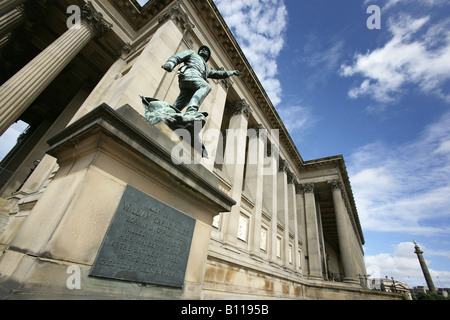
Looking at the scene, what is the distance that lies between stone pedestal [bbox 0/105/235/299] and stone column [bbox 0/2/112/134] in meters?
5.79

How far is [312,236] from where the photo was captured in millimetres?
21141

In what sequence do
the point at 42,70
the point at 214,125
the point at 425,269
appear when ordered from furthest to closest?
the point at 425,269
the point at 214,125
the point at 42,70

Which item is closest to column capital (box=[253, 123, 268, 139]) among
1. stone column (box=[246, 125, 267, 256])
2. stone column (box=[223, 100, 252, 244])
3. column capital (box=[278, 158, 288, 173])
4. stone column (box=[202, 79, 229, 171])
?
stone column (box=[246, 125, 267, 256])

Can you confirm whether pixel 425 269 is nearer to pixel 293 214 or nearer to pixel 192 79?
pixel 293 214

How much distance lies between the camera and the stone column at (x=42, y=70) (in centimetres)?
668

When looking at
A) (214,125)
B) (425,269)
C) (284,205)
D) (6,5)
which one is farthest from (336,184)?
(425,269)

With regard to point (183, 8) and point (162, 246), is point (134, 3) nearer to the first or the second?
point (183, 8)

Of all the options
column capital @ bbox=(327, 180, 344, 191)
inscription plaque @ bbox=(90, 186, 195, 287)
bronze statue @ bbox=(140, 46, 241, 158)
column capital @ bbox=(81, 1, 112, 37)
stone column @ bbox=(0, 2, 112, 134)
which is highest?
column capital @ bbox=(327, 180, 344, 191)

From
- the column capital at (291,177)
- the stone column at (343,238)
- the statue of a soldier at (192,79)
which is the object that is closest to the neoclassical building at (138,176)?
the stone column at (343,238)

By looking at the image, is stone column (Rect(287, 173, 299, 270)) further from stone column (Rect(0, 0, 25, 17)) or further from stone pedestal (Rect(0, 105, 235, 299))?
stone column (Rect(0, 0, 25, 17))

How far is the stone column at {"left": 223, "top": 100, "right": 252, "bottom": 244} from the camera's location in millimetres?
10875

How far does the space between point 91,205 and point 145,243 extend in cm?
83

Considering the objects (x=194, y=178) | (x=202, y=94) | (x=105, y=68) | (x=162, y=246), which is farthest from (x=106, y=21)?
(x=162, y=246)

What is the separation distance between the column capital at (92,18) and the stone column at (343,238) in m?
24.2
